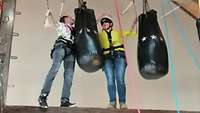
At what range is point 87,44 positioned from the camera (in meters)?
1.95

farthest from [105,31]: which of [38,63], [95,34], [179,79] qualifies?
[179,79]

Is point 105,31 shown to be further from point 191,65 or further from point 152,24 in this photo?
point 191,65

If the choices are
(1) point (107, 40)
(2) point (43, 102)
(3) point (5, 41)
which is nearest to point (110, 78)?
(1) point (107, 40)

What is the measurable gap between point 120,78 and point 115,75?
0.04m

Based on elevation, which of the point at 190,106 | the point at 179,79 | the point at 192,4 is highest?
the point at 192,4

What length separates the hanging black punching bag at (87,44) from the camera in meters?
1.94

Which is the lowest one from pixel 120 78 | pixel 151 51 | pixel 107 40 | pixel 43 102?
pixel 43 102

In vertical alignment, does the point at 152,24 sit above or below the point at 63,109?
above

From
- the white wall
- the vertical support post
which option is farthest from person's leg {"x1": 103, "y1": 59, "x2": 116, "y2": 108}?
the white wall

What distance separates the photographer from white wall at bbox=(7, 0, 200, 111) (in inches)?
116

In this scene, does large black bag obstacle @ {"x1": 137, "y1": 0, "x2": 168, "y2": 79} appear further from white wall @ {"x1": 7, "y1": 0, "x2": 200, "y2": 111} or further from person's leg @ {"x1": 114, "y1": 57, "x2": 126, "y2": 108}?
white wall @ {"x1": 7, "y1": 0, "x2": 200, "y2": 111}

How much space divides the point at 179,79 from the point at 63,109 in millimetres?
1593

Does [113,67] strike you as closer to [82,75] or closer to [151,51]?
[151,51]

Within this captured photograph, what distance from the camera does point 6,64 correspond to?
1.82m
